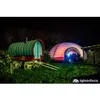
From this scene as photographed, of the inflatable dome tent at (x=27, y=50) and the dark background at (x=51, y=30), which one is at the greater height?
the dark background at (x=51, y=30)

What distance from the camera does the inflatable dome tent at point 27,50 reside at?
2.83m

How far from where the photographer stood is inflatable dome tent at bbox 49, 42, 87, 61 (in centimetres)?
282

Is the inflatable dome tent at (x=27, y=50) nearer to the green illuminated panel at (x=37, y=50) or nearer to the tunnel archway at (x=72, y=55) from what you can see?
the green illuminated panel at (x=37, y=50)

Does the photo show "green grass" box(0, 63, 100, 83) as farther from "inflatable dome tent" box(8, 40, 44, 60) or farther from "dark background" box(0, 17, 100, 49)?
"dark background" box(0, 17, 100, 49)

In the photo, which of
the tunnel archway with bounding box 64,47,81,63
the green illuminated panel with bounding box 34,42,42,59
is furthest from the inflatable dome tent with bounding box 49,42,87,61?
the green illuminated panel with bounding box 34,42,42,59


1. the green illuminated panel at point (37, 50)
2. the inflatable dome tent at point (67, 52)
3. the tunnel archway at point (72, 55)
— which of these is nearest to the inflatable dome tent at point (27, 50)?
the green illuminated panel at point (37, 50)

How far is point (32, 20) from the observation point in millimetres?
2789

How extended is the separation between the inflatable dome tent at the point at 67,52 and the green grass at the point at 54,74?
0.30ft

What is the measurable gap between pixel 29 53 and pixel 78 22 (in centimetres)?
68

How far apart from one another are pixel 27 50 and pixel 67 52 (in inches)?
18.8

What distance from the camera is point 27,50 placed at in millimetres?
2877

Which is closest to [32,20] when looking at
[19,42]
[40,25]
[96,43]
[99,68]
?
[40,25]

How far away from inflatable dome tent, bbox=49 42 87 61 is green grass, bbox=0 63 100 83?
0.09 m

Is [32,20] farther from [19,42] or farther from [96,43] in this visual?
[96,43]
